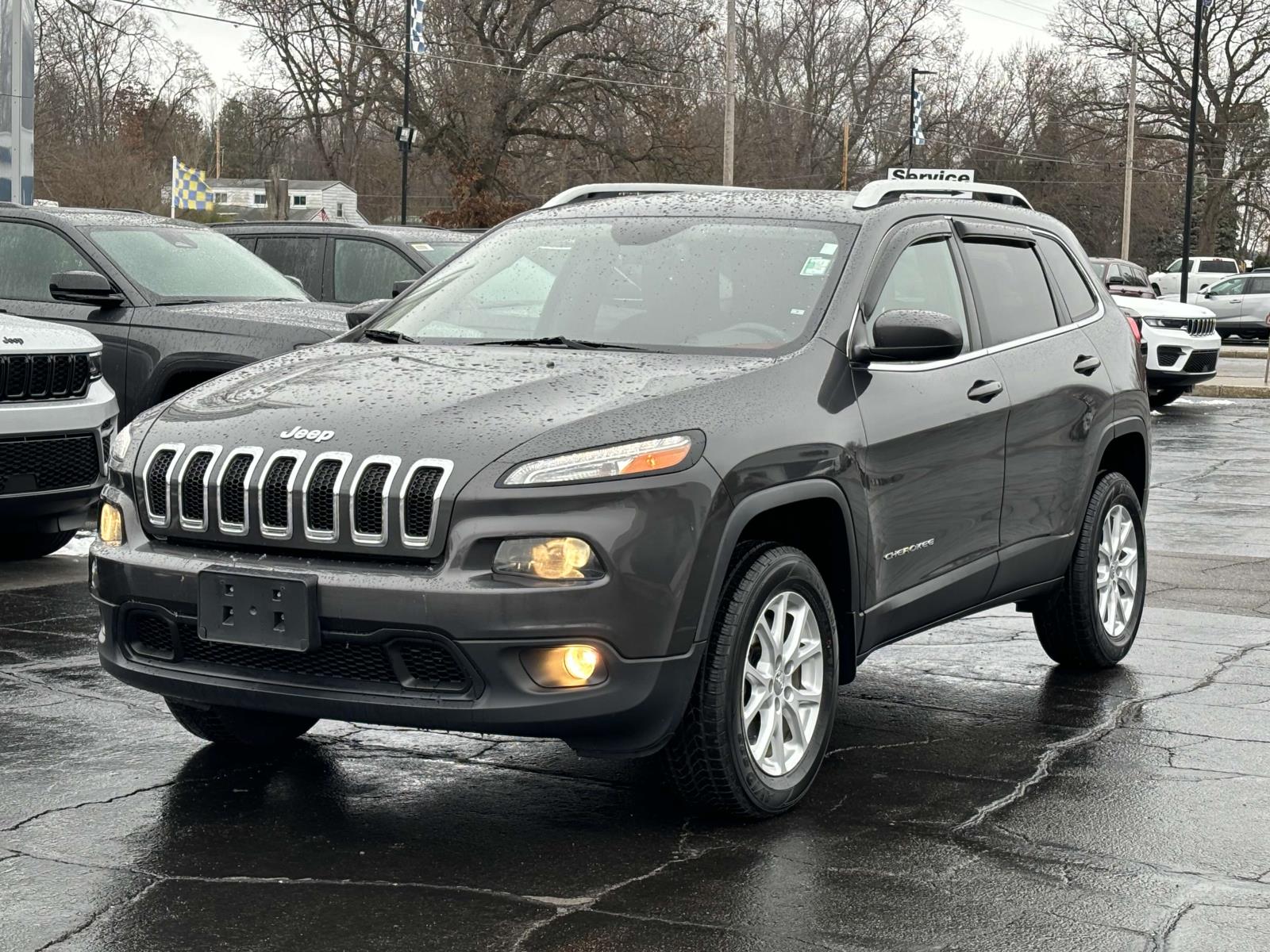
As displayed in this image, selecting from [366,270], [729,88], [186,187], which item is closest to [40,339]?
[366,270]

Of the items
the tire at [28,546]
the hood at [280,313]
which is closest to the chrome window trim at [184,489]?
the tire at [28,546]

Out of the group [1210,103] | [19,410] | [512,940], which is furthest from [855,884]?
[1210,103]

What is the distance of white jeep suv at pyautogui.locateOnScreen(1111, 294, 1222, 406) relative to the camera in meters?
21.1

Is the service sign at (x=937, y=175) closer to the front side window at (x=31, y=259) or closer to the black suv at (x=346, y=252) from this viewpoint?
the black suv at (x=346, y=252)

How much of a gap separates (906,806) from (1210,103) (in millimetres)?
61340

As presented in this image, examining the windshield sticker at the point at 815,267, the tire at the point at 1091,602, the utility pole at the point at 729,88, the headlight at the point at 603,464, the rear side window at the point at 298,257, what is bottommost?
the tire at the point at 1091,602

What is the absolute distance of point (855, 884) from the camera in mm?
4184

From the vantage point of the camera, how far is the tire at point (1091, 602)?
656 centimetres

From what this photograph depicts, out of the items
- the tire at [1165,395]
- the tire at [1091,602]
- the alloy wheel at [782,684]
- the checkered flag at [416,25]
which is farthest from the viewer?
the checkered flag at [416,25]

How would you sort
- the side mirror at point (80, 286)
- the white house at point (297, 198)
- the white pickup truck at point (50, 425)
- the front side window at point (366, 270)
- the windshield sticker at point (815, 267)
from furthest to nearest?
the white house at point (297, 198) < the front side window at point (366, 270) < the side mirror at point (80, 286) < the white pickup truck at point (50, 425) < the windshield sticker at point (815, 267)

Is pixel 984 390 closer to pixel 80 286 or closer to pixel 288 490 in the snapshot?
pixel 288 490

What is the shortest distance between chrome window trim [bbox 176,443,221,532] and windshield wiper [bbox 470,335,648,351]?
1065mm

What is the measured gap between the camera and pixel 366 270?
12422mm

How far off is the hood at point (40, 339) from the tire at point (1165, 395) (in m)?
16.2
